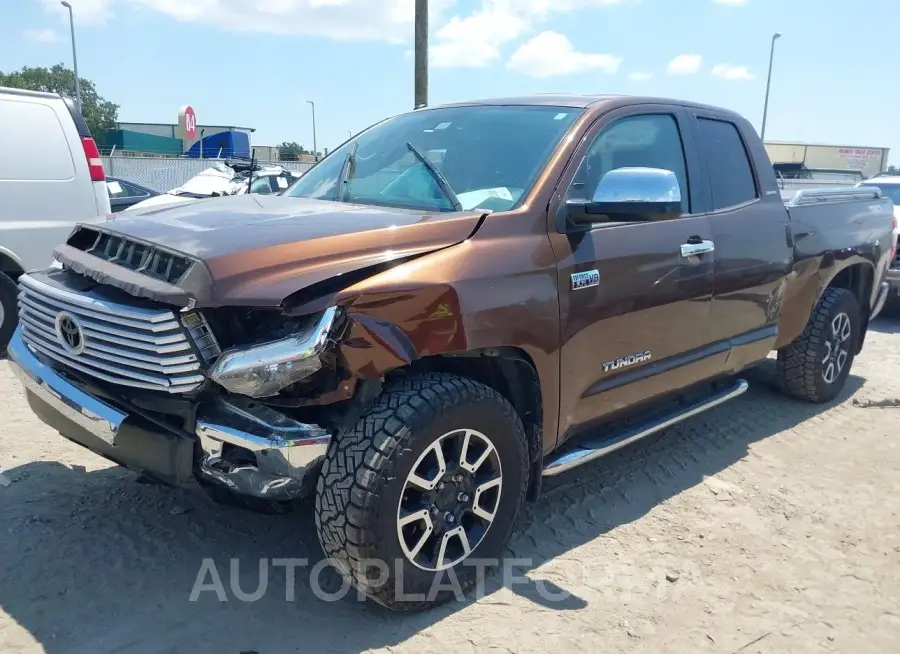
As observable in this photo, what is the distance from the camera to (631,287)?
3.35m

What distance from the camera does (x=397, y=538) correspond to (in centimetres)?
260

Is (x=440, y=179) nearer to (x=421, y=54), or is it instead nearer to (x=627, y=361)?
(x=627, y=361)

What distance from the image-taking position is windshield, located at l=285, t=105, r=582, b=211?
10.6ft

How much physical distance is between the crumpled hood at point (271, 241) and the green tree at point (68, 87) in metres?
59.6

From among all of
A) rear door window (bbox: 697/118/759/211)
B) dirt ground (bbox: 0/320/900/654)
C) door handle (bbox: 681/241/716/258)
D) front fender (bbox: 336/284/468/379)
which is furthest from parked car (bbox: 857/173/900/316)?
front fender (bbox: 336/284/468/379)

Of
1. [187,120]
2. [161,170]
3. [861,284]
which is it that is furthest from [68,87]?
[861,284]

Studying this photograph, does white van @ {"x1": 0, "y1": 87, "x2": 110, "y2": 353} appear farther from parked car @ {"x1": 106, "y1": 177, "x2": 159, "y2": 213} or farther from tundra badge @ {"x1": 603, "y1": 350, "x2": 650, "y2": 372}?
parked car @ {"x1": 106, "y1": 177, "x2": 159, "y2": 213}

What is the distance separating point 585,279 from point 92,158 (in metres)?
4.87

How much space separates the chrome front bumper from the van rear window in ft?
13.7

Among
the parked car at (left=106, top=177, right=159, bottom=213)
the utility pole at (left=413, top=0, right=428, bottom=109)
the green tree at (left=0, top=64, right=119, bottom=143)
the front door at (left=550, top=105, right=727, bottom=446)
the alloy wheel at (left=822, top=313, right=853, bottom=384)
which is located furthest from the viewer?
the green tree at (left=0, top=64, right=119, bottom=143)

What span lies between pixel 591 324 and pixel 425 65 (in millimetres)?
8093

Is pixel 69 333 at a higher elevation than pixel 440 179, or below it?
below

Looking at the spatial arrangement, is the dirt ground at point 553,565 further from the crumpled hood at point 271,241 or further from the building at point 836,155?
the building at point 836,155

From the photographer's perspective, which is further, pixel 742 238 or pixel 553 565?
pixel 742 238
